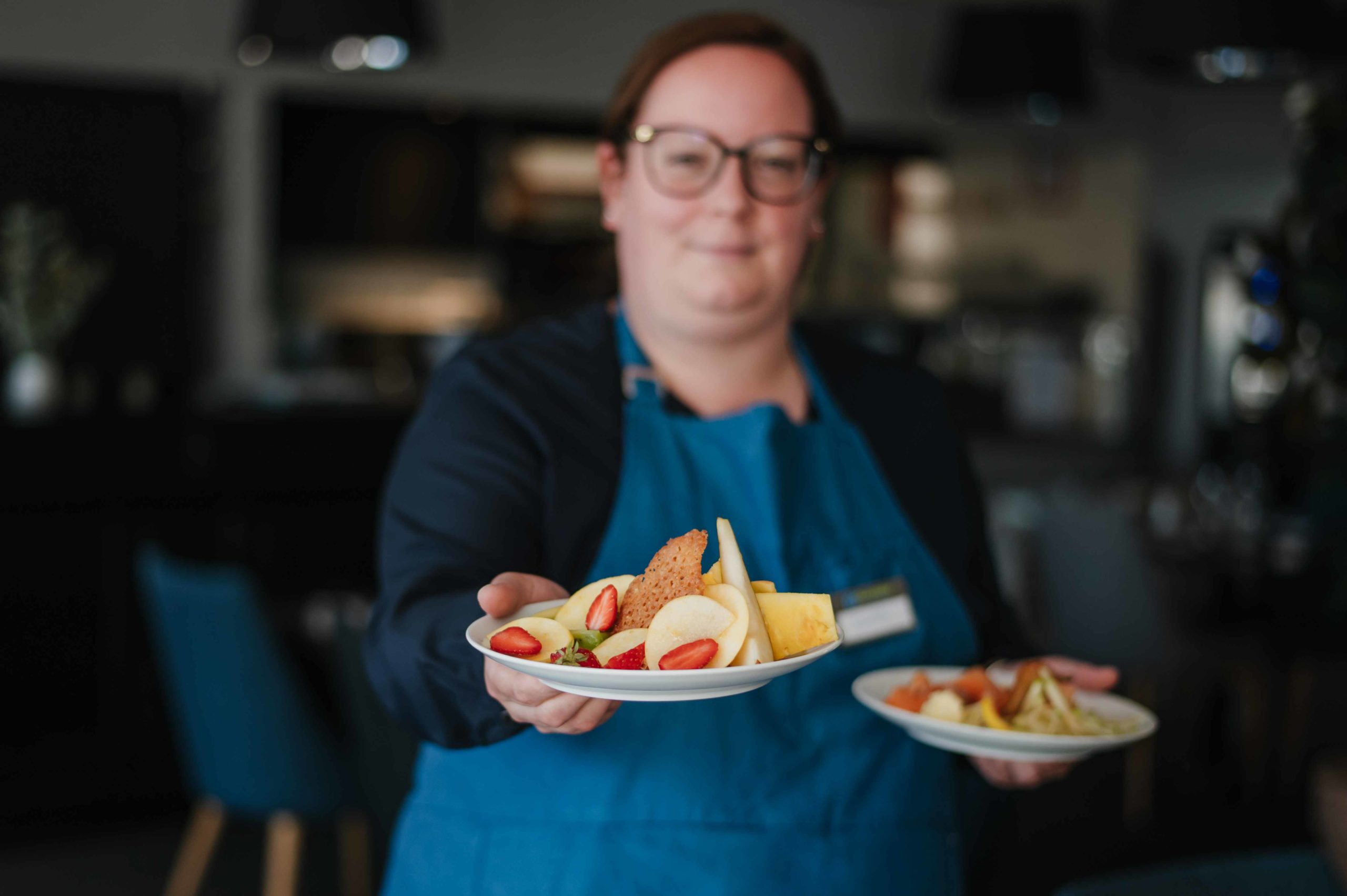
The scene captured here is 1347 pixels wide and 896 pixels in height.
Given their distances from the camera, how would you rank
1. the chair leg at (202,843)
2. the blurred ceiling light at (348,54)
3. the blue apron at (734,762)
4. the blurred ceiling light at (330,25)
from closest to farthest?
the blue apron at (734,762)
the chair leg at (202,843)
the blurred ceiling light at (330,25)
the blurred ceiling light at (348,54)

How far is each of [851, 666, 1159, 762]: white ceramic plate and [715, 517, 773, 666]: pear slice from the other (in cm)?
25

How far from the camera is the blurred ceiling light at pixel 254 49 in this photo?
11.3ft

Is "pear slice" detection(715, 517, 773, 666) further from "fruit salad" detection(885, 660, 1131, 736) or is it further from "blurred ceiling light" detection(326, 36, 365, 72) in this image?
"blurred ceiling light" detection(326, 36, 365, 72)

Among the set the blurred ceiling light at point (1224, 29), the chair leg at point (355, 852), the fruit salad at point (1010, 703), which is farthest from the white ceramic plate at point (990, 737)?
the blurred ceiling light at point (1224, 29)

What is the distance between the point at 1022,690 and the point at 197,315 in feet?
15.0

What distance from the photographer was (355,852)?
2.69m

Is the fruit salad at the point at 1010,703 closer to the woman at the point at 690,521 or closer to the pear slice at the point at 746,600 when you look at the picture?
the woman at the point at 690,521

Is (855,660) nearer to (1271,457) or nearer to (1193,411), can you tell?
(1271,457)

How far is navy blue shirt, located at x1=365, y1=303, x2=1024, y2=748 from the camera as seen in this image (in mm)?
1099

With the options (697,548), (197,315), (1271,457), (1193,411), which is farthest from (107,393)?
(1193,411)

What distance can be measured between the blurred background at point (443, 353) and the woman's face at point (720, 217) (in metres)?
0.36

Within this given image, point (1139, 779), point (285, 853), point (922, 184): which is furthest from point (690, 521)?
point (922, 184)

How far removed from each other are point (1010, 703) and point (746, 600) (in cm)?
48

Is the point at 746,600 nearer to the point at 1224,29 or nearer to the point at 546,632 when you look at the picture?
the point at 546,632
